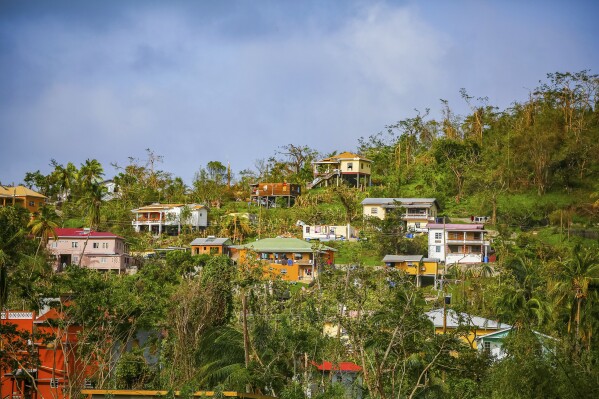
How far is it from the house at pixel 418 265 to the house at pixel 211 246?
39.0 ft

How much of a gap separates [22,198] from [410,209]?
29938mm

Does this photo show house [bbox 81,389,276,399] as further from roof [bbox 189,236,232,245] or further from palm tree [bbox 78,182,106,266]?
palm tree [bbox 78,182,106,266]

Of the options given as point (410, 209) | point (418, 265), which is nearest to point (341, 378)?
point (418, 265)

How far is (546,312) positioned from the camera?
125 feet

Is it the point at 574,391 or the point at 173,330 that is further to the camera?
the point at 173,330

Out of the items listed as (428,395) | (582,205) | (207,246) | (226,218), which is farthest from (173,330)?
(582,205)

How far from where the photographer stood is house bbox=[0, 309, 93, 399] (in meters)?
32.6

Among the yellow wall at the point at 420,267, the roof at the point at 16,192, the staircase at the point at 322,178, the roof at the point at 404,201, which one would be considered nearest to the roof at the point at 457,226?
the yellow wall at the point at 420,267

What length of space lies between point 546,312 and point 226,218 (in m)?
38.0

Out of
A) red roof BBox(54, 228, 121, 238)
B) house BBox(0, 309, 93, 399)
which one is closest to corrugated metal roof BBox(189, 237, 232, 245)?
red roof BBox(54, 228, 121, 238)

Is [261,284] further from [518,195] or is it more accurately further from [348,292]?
[518,195]

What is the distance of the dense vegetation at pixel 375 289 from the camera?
94.1ft

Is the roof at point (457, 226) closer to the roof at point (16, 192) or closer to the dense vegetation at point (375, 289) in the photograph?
the dense vegetation at point (375, 289)

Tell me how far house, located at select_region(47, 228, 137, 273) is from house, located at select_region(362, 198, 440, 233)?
17.6 metres
